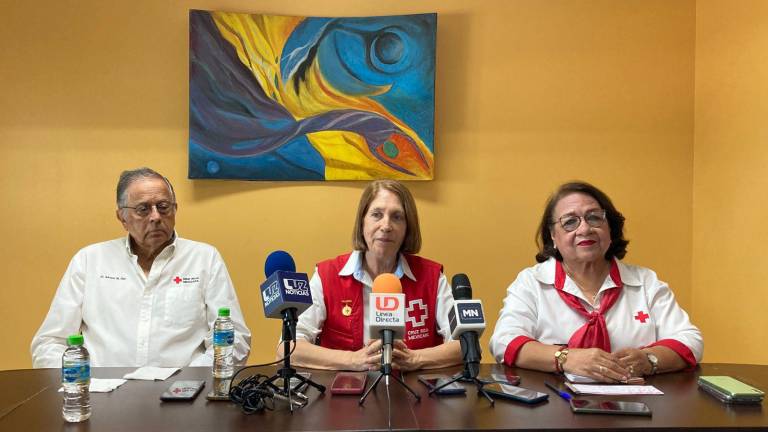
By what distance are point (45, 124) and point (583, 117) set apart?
122 inches

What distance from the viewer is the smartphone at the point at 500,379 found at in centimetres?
167

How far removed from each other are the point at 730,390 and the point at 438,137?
6.70 feet

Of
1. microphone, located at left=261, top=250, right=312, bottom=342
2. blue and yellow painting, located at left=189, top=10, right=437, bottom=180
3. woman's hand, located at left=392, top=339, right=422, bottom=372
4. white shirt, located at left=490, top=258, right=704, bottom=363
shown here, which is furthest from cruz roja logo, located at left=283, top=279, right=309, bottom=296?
blue and yellow painting, located at left=189, top=10, right=437, bottom=180

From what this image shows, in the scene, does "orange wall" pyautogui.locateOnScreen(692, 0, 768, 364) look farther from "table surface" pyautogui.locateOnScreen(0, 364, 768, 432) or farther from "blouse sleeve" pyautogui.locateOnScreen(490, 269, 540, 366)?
"table surface" pyautogui.locateOnScreen(0, 364, 768, 432)

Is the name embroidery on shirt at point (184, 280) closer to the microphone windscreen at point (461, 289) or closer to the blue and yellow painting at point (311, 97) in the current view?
the blue and yellow painting at point (311, 97)

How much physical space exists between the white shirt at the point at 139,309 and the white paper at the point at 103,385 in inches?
20.7

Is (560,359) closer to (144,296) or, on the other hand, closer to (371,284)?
(371,284)

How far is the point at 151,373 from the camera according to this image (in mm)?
1752

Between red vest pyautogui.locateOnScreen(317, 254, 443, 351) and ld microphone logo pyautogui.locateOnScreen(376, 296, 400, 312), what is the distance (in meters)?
0.78

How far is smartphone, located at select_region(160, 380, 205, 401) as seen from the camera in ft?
4.86

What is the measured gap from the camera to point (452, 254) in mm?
3219

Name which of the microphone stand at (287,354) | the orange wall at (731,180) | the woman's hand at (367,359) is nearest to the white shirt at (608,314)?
the woman's hand at (367,359)

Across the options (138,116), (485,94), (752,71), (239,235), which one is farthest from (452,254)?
(138,116)

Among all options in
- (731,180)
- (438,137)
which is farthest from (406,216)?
(731,180)
